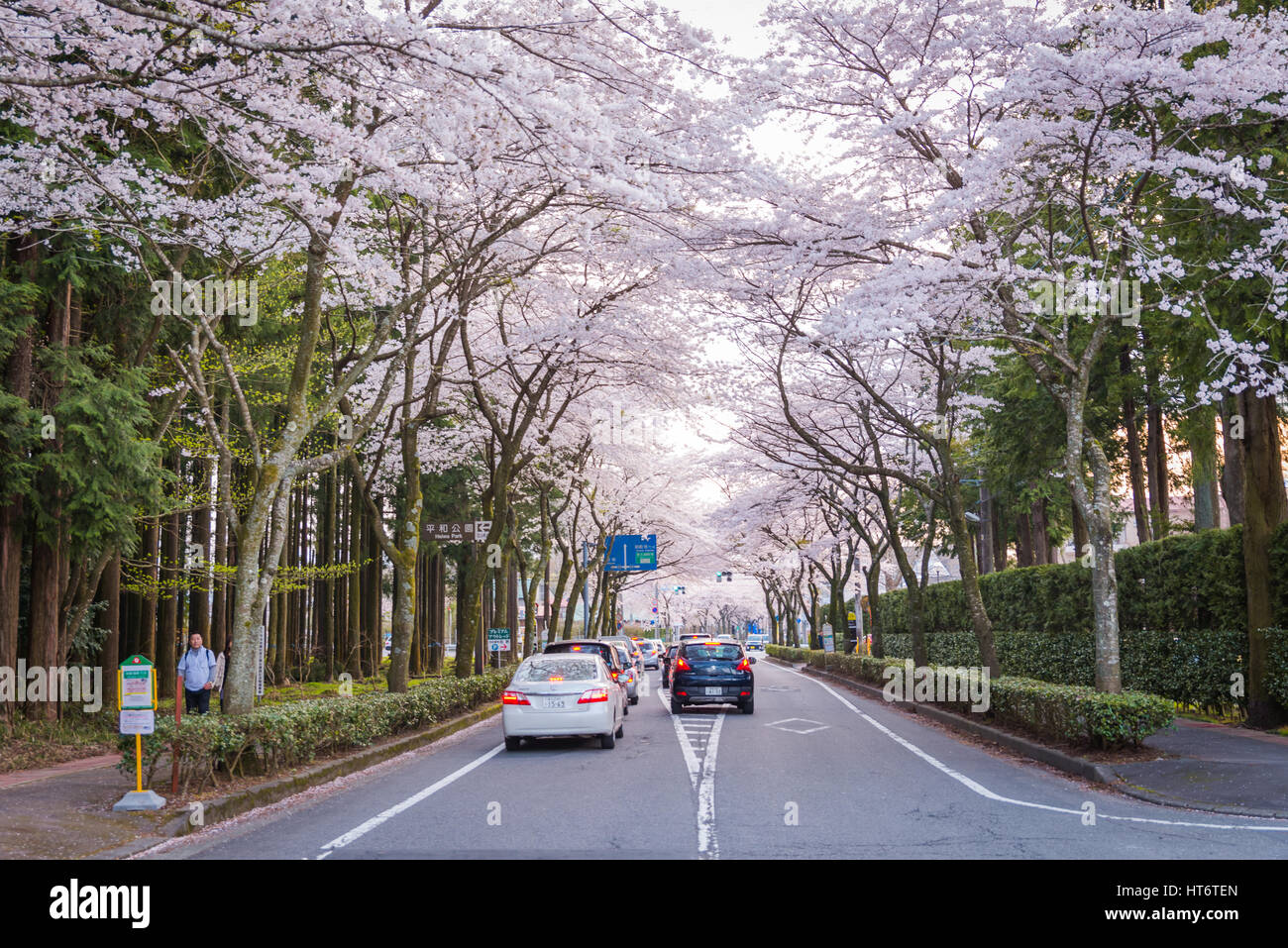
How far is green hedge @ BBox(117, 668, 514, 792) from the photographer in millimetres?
10336

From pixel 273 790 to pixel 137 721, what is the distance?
1539mm

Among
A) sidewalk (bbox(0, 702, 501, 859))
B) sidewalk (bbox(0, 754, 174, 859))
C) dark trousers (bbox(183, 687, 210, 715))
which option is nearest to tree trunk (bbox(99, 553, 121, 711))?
dark trousers (bbox(183, 687, 210, 715))

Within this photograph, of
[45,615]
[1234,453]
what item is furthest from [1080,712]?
[45,615]

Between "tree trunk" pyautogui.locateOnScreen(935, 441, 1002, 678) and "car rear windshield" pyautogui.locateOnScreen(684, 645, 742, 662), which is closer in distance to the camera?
"tree trunk" pyautogui.locateOnScreen(935, 441, 1002, 678)

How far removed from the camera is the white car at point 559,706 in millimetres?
15016

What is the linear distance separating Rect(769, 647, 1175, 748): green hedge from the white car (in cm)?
613

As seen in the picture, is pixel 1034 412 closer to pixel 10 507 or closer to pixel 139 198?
pixel 139 198

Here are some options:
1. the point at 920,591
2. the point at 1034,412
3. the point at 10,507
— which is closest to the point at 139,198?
the point at 10,507

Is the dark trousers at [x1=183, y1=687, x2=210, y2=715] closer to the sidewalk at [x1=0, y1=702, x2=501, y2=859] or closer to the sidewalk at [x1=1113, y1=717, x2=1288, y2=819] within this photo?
the sidewalk at [x1=0, y1=702, x2=501, y2=859]

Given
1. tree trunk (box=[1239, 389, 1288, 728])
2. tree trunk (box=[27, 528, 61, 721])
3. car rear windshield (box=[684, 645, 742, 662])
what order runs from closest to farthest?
tree trunk (box=[1239, 389, 1288, 728]) → tree trunk (box=[27, 528, 61, 721]) → car rear windshield (box=[684, 645, 742, 662])

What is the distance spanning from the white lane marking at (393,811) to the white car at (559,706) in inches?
37.8

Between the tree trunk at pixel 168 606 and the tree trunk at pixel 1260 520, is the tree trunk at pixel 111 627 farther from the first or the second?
the tree trunk at pixel 1260 520

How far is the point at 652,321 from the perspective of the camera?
76.8 feet

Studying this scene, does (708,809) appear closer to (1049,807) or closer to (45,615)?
(1049,807)
